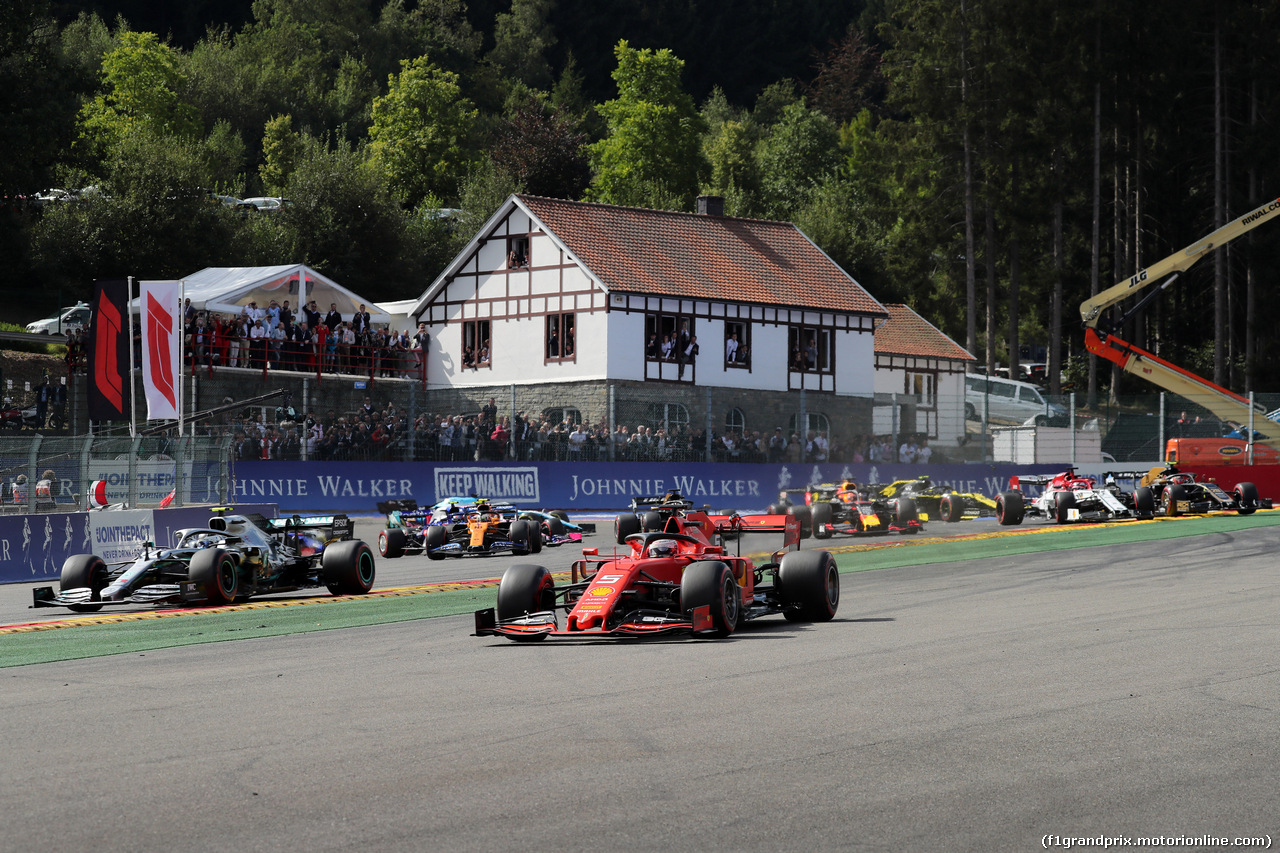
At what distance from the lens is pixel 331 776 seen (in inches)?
281

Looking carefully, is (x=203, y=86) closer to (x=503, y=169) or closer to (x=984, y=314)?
(x=503, y=169)

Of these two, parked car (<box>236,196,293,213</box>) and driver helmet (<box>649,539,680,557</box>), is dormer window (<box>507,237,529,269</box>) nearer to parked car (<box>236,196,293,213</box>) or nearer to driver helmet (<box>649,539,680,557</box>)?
parked car (<box>236,196,293,213</box>)

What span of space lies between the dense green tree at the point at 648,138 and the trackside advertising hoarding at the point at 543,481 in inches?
1986

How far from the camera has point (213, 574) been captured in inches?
648

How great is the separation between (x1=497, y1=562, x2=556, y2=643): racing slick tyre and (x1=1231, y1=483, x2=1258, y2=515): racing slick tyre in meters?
23.6

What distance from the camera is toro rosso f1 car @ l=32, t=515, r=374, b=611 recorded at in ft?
53.3

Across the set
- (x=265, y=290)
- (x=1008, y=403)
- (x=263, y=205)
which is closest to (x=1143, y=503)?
(x=1008, y=403)

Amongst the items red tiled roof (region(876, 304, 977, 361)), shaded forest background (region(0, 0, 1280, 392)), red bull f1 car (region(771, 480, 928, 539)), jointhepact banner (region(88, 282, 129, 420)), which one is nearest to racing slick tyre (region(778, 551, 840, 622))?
red bull f1 car (region(771, 480, 928, 539))

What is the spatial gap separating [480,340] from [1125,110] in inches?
1210

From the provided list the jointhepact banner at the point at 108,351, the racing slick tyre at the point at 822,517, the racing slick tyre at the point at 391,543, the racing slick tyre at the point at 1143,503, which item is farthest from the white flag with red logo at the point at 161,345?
the racing slick tyre at the point at 1143,503

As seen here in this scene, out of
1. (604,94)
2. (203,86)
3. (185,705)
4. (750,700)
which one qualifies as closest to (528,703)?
Result: (750,700)

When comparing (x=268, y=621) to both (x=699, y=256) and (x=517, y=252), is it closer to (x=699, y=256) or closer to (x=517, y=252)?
(x=517, y=252)

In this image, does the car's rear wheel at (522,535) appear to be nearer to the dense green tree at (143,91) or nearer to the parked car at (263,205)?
the parked car at (263,205)

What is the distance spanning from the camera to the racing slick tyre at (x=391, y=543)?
24.7 metres
